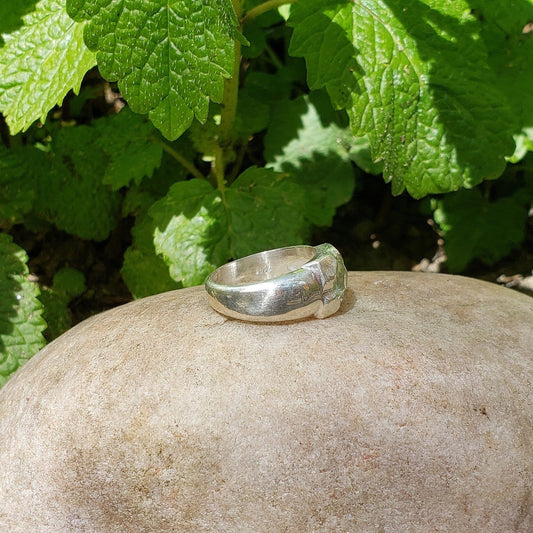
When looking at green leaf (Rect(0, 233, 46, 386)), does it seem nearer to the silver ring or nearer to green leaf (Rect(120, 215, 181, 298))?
green leaf (Rect(120, 215, 181, 298))

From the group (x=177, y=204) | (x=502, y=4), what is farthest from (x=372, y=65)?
(x=177, y=204)

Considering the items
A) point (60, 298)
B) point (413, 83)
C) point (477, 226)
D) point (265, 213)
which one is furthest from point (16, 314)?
point (477, 226)

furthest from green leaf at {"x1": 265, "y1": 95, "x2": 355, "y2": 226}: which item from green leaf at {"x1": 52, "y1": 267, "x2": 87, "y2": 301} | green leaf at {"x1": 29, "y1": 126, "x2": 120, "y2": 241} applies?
green leaf at {"x1": 52, "y1": 267, "x2": 87, "y2": 301}

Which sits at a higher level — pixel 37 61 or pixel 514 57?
pixel 37 61

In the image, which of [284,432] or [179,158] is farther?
[179,158]

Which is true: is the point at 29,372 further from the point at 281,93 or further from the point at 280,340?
the point at 281,93

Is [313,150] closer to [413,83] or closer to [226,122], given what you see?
[226,122]
